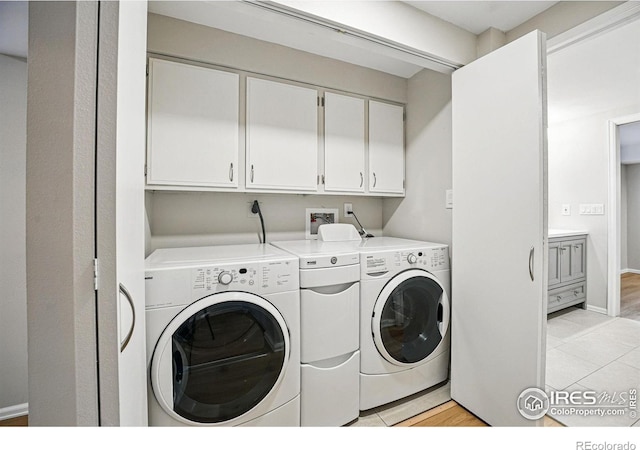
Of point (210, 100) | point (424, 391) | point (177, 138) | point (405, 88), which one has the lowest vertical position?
point (424, 391)

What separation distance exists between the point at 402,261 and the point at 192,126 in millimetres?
1543

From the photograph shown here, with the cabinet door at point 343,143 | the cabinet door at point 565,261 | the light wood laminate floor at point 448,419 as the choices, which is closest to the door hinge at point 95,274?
the cabinet door at point 343,143

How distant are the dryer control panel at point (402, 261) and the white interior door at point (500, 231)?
0.36 ft

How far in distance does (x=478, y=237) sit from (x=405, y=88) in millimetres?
1481

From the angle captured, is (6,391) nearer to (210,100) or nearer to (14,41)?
(14,41)

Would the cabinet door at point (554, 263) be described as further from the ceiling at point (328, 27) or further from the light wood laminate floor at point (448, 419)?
the ceiling at point (328, 27)

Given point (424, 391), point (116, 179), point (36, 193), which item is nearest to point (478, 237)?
point (424, 391)

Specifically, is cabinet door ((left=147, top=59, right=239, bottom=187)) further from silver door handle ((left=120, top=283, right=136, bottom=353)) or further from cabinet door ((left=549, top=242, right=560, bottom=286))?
cabinet door ((left=549, top=242, right=560, bottom=286))

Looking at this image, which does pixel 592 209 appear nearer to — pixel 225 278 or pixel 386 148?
pixel 386 148

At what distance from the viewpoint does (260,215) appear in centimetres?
199

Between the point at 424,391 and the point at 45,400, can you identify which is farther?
the point at 424,391

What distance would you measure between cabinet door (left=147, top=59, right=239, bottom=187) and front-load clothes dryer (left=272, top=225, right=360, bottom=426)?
0.77m

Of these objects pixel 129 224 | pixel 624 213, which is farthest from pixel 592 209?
pixel 129 224

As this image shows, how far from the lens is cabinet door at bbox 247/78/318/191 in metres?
1.75
